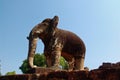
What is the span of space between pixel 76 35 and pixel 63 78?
14.0ft

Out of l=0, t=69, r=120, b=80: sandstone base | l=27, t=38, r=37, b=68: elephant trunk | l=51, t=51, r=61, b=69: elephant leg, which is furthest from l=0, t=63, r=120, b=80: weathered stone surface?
l=51, t=51, r=61, b=69: elephant leg

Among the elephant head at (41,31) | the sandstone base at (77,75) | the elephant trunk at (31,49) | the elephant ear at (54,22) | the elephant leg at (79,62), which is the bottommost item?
the sandstone base at (77,75)

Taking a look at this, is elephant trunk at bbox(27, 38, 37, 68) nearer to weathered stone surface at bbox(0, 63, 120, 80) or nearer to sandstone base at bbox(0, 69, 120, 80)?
weathered stone surface at bbox(0, 63, 120, 80)

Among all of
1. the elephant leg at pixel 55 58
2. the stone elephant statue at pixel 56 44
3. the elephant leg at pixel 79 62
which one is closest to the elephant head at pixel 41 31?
the stone elephant statue at pixel 56 44

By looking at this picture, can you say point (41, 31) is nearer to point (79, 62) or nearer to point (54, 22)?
point (54, 22)

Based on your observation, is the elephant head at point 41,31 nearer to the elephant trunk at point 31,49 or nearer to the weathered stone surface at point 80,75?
the elephant trunk at point 31,49

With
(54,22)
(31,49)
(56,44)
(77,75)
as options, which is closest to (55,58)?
(56,44)

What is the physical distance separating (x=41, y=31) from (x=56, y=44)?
64 centimetres

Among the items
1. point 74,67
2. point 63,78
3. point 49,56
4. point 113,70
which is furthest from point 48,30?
point 113,70

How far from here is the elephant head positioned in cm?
915

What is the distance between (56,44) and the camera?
31.6ft

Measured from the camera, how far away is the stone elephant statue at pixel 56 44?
30.6ft

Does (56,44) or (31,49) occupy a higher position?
(56,44)

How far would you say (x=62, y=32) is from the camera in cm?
997
